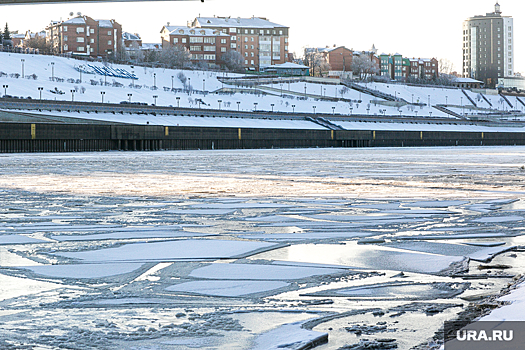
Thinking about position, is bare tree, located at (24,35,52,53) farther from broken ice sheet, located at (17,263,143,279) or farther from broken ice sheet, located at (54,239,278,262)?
broken ice sheet, located at (17,263,143,279)

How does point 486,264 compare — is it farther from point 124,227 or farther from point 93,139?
point 93,139

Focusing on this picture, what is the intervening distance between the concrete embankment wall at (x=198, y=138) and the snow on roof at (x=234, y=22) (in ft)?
357

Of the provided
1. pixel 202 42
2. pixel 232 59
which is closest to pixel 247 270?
pixel 232 59

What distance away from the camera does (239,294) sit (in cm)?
498

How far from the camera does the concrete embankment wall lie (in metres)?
54.9

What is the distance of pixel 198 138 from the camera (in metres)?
69.4

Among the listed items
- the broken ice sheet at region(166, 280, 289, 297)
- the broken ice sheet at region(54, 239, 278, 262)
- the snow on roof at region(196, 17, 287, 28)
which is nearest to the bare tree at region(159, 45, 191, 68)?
the snow on roof at region(196, 17, 287, 28)

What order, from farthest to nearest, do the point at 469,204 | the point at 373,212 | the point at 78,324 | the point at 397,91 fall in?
1. the point at 397,91
2. the point at 469,204
3. the point at 373,212
4. the point at 78,324

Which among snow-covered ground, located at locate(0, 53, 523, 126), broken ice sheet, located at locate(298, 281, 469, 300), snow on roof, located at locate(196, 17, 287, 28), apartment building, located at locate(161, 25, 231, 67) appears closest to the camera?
broken ice sheet, located at locate(298, 281, 469, 300)

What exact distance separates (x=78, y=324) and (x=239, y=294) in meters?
1.31

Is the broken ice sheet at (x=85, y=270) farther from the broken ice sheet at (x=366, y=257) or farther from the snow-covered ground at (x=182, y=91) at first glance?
the snow-covered ground at (x=182, y=91)

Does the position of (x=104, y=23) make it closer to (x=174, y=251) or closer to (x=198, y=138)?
(x=198, y=138)

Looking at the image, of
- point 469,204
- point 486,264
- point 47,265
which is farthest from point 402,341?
point 469,204

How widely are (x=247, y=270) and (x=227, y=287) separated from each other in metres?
0.66
